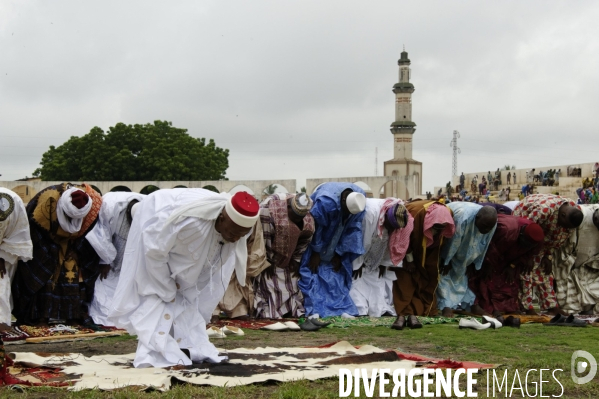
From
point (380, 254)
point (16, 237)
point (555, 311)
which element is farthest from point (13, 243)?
point (555, 311)

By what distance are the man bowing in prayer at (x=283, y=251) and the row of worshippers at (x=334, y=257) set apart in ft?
0.05

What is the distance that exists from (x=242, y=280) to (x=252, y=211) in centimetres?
103

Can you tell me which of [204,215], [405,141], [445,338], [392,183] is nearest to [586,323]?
[445,338]

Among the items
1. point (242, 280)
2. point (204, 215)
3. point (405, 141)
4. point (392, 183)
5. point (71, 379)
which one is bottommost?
point (71, 379)

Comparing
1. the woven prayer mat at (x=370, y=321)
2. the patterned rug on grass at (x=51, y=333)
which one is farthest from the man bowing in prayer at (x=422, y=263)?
the patterned rug on grass at (x=51, y=333)

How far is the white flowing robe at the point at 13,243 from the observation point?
789cm

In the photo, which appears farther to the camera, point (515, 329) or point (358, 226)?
point (358, 226)

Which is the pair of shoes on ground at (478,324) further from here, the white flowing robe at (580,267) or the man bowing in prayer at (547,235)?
the white flowing robe at (580,267)

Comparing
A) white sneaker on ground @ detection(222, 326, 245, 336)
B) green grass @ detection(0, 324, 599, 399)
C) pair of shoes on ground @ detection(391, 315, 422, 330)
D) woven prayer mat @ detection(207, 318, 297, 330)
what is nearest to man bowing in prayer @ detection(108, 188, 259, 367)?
green grass @ detection(0, 324, 599, 399)

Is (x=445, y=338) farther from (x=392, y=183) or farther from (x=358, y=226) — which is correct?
(x=392, y=183)

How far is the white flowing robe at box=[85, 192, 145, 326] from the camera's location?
900 centimetres

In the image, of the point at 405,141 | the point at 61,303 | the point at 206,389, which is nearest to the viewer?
the point at 206,389

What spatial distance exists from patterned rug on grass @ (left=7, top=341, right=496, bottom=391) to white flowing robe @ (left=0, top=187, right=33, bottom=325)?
1.83m

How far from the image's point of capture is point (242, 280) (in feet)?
22.0
